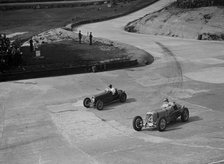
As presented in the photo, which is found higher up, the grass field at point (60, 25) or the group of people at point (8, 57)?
the group of people at point (8, 57)

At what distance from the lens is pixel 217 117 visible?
2261cm

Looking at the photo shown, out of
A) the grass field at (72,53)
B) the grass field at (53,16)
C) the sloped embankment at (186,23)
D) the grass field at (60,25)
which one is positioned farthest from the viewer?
the grass field at (53,16)

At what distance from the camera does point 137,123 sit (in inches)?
816

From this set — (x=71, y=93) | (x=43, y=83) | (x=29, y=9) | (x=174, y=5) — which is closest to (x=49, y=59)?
(x=43, y=83)

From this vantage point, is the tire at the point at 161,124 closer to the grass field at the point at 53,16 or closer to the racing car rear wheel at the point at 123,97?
the racing car rear wheel at the point at 123,97

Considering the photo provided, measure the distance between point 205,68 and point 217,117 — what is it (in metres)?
13.0

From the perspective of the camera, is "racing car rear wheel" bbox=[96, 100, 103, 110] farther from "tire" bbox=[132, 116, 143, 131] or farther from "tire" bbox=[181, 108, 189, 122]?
"tire" bbox=[181, 108, 189, 122]

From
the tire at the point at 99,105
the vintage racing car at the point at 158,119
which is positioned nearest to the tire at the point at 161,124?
the vintage racing car at the point at 158,119

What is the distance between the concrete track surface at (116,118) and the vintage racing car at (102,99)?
1.21 ft

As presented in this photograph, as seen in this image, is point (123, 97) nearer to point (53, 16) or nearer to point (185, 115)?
point (185, 115)

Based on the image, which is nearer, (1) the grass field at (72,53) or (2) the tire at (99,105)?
(2) the tire at (99,105)

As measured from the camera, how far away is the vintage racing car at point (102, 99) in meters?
24.6

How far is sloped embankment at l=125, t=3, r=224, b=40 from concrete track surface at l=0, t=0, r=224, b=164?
35.7 ft

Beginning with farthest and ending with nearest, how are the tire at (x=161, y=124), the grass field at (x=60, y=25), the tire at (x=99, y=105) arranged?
the grass field at (x=60, y=25)
the tire at (x=99, y=105)
the tire at (x=161, y=124)
